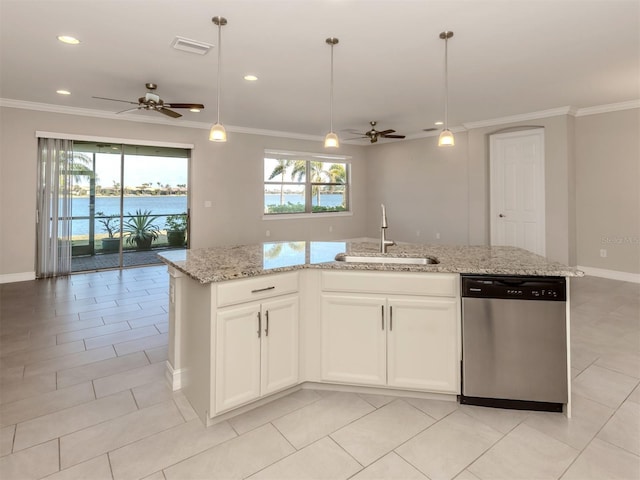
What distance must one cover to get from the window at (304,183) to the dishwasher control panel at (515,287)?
614 cm

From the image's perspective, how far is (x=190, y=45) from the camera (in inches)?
132

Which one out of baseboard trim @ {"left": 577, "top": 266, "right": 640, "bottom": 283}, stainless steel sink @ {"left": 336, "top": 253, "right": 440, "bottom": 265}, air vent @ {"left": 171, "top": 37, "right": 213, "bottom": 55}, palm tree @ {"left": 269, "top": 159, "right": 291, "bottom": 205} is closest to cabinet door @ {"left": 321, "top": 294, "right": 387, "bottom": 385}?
stainless steel sink @ {"left": 336, "top": 253, "right": 440, "bottom": 265}

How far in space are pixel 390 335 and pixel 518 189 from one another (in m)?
5.31

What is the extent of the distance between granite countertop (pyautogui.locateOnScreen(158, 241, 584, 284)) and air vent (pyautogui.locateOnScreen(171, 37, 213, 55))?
6.41ft

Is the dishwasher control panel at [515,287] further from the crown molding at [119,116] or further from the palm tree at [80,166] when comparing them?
the palm tree at [80,166]


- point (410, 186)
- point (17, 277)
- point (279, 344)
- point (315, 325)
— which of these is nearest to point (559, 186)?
point (410, 186)

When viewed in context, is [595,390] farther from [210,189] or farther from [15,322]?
[210,189]

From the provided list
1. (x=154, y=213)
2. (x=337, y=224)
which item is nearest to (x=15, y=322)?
(x=154, y=213)

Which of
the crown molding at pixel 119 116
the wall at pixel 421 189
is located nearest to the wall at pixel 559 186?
the wall at pixel 421 189

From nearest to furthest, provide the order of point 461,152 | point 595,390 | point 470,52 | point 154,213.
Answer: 1. point 595,390
2. point 470,52
3. point 154,213
4. point 461,152

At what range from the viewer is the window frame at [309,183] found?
7789 millimetres

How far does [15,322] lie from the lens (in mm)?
3627

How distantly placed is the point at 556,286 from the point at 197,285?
2.01m

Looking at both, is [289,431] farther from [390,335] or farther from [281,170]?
[281,170]
